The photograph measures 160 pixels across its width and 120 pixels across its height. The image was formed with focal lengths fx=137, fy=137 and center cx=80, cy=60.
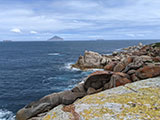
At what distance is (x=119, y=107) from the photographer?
24.2 ft

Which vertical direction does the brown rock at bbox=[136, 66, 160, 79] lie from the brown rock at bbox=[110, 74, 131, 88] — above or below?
above

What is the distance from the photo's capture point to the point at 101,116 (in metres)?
6.88

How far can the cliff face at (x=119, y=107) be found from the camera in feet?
22.0

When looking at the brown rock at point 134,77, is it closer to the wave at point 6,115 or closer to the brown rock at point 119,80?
the brown rock at point 119,80

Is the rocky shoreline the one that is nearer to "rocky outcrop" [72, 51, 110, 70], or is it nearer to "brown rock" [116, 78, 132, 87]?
"brown rock" [116, 78, 132, 87]

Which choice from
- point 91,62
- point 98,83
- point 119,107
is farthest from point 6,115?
point 91,62

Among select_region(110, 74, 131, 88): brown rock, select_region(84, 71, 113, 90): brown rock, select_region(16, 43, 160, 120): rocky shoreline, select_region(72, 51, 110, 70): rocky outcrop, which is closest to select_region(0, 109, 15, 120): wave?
select_region(16, 43, 160, 120): rocky shoreline

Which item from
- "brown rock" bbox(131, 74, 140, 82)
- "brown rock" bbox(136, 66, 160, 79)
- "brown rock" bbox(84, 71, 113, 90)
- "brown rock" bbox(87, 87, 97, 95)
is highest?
"brown rock" bbox(136, 66, 160, 79)

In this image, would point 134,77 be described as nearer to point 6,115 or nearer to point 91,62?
point 6,115

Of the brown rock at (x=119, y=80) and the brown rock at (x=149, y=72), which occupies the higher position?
the brown rock at (x=149, y=72)

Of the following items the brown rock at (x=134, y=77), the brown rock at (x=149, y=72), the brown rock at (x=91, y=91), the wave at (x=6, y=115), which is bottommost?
the wave at (x=6, y=115)

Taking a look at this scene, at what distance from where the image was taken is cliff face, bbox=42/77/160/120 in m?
6.71

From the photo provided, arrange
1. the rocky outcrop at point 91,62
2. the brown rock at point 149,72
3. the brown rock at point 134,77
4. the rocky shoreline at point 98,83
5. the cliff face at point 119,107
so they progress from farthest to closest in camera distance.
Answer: the rocky outcrop at point 91,62 → the brown rock at point 134,77 → the rocky shoreline at point 98,83 → the brown rock at point 149,72 → the cliff face at point 119,107

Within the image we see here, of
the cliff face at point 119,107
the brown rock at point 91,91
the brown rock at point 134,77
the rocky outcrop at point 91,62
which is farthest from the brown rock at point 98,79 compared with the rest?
the rocky outcrop at point 91,62
